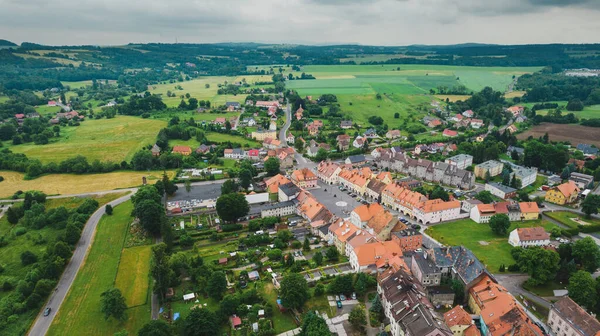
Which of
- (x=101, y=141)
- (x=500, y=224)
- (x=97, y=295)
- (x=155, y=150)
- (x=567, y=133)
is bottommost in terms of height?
(x=97, y=295)

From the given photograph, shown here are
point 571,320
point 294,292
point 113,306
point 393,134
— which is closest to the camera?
point 571,320

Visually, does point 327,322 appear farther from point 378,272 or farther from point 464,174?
point 464,174

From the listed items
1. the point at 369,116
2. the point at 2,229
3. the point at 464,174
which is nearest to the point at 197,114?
the point at 369,116

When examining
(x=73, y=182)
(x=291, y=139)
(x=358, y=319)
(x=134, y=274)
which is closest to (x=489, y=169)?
(x=291, y=139)

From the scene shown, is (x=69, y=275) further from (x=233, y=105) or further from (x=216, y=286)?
(x=233, y=105)

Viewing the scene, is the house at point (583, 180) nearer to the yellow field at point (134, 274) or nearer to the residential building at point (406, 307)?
the residential building at point (406, 307)

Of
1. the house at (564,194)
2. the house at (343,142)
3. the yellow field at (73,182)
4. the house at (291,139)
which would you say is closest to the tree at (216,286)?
the yellow field at (73,182)
